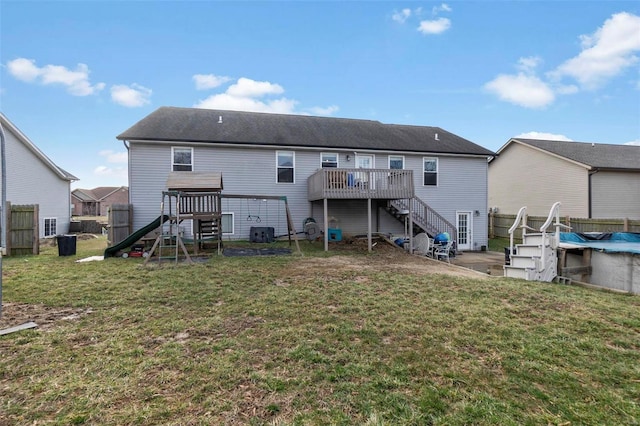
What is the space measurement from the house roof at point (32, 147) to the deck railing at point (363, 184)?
13.3 metres

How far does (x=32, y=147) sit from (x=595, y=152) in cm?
3299

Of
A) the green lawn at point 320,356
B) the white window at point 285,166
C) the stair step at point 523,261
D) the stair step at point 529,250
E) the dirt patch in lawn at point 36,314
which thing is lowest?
the green lawn at point 320,356

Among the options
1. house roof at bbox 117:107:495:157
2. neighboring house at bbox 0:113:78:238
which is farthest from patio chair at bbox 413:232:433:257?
neighboring house at bbox 0:113:78:238

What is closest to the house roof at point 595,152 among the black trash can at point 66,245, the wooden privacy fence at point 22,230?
the black trash can at point 66,245

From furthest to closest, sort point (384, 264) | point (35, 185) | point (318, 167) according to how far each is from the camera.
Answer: point (35, 185) < point (318, 167) < point (384, 264)

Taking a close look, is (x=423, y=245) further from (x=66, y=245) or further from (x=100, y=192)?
(x=100, y=192)

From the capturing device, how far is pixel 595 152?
779 inches

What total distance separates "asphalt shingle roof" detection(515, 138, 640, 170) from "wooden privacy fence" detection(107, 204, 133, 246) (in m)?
23.5

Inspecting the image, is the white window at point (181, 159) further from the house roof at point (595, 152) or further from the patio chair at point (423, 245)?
the house roof at point (595, 152)

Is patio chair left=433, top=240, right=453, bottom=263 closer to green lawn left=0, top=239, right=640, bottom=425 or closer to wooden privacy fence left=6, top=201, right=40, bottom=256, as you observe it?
green lawn left=0, top=239, right=640, bottom=425

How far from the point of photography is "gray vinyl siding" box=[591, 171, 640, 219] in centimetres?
1734

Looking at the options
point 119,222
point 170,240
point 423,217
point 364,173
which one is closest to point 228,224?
point 170,240

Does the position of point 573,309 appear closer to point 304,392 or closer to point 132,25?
point 304,392

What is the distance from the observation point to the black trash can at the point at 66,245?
10582mm
